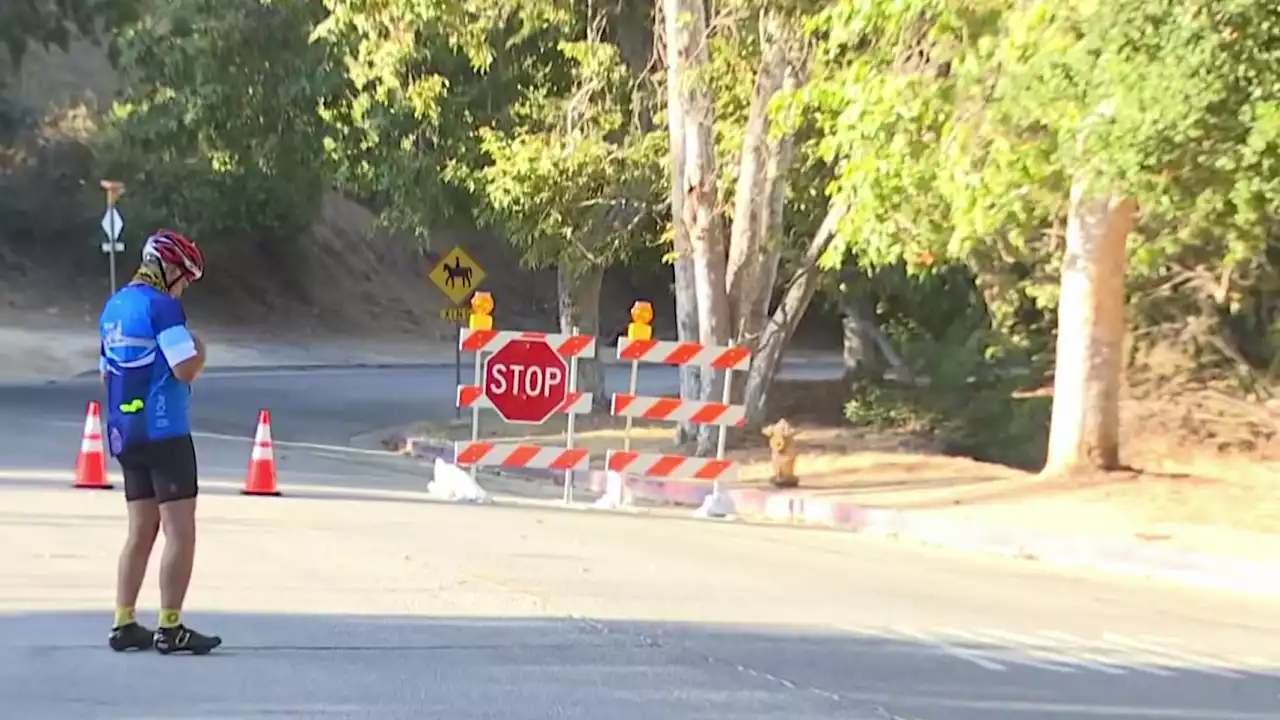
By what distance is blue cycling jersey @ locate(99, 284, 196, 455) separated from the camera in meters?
7.88

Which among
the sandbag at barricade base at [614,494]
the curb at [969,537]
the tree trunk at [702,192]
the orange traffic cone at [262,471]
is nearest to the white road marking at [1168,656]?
the curb at [969,537]

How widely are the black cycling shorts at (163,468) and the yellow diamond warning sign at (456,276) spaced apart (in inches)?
744

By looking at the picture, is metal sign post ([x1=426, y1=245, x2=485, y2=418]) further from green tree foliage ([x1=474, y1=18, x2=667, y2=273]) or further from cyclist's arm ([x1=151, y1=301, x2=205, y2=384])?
cyclist's arm ([x1=151, y1=301, x2=205, y2=384])

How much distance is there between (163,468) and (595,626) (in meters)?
2.50

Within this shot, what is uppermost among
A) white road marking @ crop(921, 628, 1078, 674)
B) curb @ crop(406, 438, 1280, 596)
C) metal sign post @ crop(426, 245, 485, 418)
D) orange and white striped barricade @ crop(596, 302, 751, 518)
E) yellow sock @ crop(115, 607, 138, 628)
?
metal sign post @ crop(426, 245, 485, 418)

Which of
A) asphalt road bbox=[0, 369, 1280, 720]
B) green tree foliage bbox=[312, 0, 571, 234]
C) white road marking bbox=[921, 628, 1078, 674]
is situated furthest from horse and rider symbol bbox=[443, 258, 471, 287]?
white road marking bbox=[921, 628, 1078, 674]

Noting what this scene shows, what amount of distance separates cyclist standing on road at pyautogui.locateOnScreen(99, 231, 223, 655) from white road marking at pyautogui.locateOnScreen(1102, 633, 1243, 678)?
4.83 metres

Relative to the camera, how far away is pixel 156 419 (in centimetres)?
789

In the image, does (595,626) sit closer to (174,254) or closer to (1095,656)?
(1095,656)

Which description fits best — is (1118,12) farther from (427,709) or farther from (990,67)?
(427,709)

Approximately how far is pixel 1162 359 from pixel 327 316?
34091 millimetres

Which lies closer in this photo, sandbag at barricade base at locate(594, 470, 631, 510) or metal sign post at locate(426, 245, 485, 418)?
sandbag at barricade base at locate(594, 470, 631, 510)

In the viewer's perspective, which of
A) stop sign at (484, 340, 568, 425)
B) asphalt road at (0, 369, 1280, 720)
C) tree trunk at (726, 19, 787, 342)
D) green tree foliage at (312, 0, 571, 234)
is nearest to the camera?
asphalt road at (0, 369, 1280, 720)

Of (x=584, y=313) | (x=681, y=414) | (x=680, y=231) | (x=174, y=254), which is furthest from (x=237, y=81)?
(x=174, y=254)
